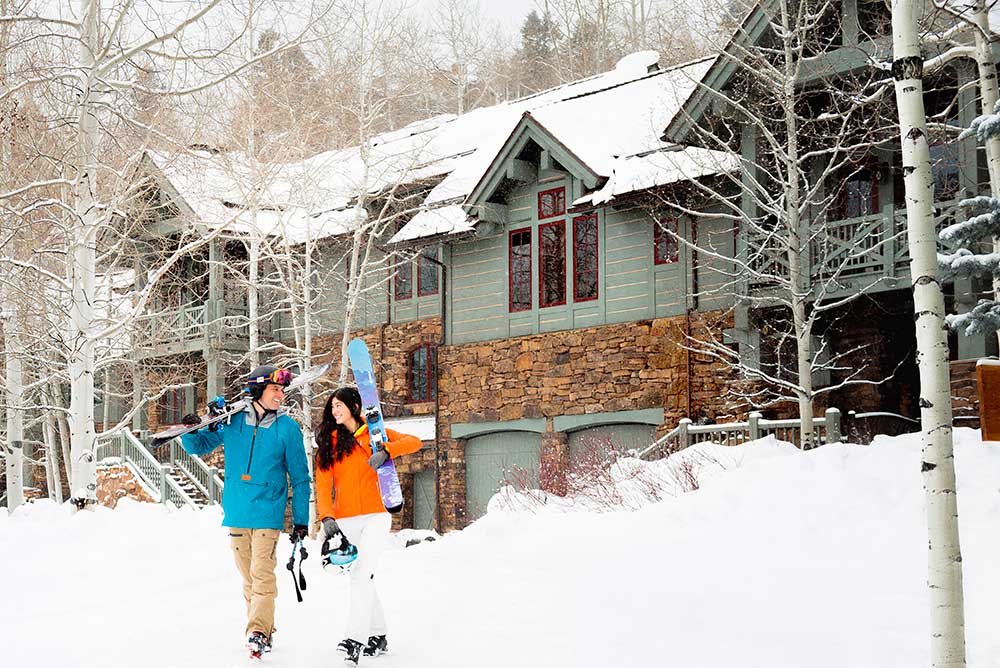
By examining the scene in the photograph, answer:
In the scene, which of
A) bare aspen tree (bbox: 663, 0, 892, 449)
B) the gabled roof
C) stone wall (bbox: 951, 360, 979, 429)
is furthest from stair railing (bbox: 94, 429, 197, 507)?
stone wall (bbox: 951, 360, 979, 429)

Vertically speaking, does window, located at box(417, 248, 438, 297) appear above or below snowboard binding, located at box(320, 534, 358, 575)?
above

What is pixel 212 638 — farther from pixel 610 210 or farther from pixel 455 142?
pixel 455 142

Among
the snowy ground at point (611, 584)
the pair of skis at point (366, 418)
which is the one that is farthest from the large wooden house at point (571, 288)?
the pair of skis at point (366, 418)

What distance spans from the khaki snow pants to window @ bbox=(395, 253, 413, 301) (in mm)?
18331

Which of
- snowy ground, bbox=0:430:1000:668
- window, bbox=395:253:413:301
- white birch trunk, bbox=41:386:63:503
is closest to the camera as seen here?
snowy ground, bbox=0:430:1000:668

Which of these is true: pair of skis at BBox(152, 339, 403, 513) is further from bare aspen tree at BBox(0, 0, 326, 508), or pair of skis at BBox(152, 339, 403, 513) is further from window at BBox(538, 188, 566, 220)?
window at BBox(538, 188, 566, 220)

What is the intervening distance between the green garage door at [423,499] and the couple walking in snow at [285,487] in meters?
17.1

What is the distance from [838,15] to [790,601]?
458 inches

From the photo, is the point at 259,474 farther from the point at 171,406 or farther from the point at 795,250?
the point at 171,406

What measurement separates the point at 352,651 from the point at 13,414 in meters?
19.6

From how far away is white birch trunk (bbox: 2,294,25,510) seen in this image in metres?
21.9

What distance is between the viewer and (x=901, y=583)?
8953 mm

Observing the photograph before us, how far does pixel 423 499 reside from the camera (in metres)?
24.4

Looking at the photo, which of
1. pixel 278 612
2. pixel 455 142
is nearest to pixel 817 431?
pixel 278 612
